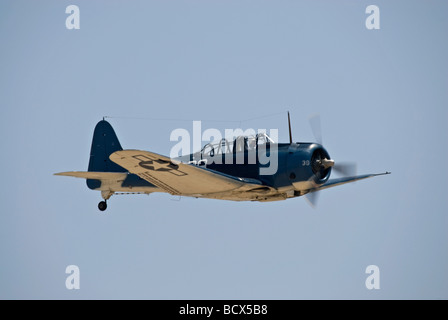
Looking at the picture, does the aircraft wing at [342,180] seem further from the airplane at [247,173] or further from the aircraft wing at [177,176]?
the aircraft wing at [177,176]

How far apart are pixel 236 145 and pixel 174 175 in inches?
91.8

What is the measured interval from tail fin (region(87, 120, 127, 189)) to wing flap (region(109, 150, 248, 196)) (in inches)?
156

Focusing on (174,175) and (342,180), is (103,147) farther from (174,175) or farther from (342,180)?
(342,180)

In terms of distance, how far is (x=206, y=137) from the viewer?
23484 millimetres

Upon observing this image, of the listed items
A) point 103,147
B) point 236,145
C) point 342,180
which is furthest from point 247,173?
point 103,147

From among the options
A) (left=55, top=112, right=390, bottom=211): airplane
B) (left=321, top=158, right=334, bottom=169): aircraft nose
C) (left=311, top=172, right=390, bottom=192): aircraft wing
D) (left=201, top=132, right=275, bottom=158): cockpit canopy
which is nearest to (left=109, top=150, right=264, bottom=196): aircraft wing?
(left=55, top=112, right=390, bottom=211): airplane

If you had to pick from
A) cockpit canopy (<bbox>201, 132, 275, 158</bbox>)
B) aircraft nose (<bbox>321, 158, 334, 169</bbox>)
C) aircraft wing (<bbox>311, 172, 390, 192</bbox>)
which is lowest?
aircraft wing (<bbox>311, 172, 390, 192</bbox>)

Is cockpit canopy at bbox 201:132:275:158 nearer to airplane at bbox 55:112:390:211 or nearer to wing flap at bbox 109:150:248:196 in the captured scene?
airplane at bbox 55:112:390:211

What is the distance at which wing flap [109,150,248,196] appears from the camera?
64.0ft

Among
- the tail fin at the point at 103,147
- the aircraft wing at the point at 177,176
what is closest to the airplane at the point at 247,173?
the aircraft wing at the point at 177,176

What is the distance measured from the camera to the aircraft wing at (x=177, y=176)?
1953cm
